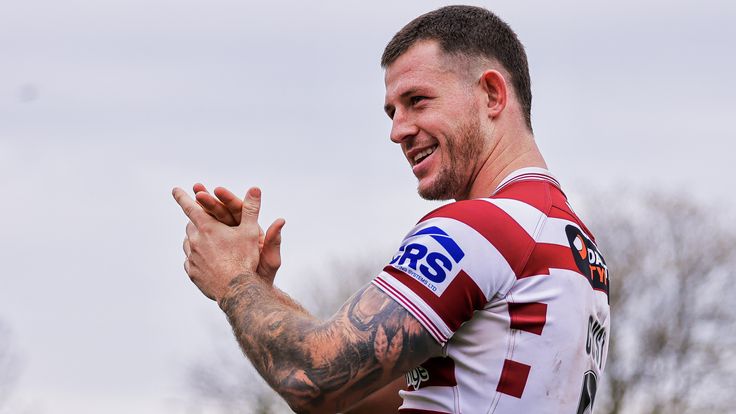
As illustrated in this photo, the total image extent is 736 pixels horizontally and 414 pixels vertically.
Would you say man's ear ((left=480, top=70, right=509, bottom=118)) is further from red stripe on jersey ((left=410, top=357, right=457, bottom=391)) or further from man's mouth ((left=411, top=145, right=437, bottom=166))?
red stripe on jersey ((left=410, top=357, right=457, bottom=391))

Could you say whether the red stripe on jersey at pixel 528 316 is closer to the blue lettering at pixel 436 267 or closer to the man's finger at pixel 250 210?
the blue lettering at pixel 436 267

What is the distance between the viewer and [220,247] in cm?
466

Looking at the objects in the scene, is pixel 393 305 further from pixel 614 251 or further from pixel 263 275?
pixel 614 251

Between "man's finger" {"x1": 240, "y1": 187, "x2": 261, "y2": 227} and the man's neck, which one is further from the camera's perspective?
the man's neck

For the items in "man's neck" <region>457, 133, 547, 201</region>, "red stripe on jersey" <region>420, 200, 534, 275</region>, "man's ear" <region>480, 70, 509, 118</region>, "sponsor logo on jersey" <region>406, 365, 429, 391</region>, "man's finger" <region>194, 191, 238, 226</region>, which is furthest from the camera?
"man's ear" <region>480, 70, 509, 118</region>

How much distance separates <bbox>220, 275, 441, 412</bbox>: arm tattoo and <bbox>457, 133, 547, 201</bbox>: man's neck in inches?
34.8

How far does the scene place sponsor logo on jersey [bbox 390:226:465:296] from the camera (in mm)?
4191

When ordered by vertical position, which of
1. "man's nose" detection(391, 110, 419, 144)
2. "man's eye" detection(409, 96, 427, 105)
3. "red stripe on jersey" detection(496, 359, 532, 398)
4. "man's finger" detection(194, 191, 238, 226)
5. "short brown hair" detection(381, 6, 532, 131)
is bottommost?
"red stripe on jersey" detection(496, 359, 532, 398)

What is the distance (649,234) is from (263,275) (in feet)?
126

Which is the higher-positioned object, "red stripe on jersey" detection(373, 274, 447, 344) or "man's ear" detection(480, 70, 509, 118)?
"man's ear" detection(480, 70, 509, 118)

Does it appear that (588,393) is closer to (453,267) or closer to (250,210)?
(453,267)

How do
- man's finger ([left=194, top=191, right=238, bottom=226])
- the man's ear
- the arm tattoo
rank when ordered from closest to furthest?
the arm tattoo, man's finger ([left=194, top=191, right=238, bottom=226]), the man's ear

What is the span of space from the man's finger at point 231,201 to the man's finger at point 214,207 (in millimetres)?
20

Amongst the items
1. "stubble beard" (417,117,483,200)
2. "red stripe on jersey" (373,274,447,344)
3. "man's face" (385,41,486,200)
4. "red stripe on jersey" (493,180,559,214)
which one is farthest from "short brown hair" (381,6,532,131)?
"red stripe on jersey" (373,274,447,344)
